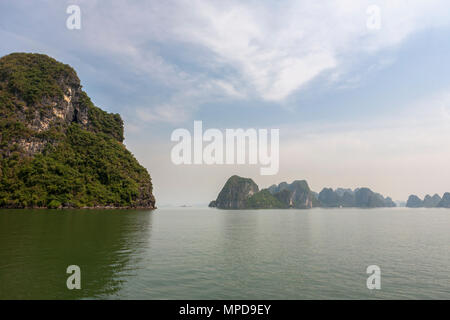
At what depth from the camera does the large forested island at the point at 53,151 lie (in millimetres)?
133500

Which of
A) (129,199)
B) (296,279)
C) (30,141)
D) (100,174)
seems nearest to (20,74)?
(30,141)

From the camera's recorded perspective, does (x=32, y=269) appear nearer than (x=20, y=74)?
Yes

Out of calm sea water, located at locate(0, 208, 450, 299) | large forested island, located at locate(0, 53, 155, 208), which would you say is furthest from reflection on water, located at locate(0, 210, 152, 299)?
large forested island, located at locate(0, 53, 155, 208)

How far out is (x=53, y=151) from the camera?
157 meters

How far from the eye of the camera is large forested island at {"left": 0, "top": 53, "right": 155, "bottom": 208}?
133500mm

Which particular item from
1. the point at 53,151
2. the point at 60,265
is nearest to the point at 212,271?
the point at 60,265

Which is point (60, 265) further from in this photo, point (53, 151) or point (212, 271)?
point (53, 151)

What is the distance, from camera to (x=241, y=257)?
1139 inches

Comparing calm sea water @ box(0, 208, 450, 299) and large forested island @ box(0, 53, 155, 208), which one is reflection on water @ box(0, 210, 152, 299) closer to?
calm sea water @ box(0, 208, 450, 299)

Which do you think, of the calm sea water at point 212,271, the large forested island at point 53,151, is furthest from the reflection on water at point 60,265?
the large forested island at point 53,151

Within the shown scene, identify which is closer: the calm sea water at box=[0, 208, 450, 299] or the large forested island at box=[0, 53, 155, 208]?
the calm sea water at box=[0, 208, 450, 299]

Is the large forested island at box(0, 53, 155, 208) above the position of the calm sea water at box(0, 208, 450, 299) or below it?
above
